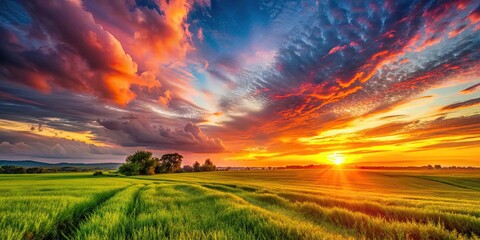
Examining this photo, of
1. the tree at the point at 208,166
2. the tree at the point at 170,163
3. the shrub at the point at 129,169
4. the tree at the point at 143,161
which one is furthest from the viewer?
the tree at the point at 208,166

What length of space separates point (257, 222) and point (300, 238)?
61.9 inches

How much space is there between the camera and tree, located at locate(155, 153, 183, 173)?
11219 cm

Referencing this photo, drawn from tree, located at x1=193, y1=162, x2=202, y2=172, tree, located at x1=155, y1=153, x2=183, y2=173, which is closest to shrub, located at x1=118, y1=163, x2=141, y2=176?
tree, located at x1=155, y1=153, x2=183, y2=173

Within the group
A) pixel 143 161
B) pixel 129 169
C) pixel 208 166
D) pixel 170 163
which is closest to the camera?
pixel 129 169

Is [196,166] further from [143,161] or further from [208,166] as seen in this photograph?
[143,161]

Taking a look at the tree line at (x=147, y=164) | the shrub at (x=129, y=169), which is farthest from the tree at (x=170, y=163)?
the shrub at (x=129, y=169)

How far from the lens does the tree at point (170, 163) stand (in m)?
112

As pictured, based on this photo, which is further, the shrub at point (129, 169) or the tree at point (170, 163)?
the tree at point (170, 163)

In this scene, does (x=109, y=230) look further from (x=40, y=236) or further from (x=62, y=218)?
(x=62, y=218)

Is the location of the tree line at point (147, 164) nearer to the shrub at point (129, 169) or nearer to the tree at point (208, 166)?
the shrub at point (129, 169)

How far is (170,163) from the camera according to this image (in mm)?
116250

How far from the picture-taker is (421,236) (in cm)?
433

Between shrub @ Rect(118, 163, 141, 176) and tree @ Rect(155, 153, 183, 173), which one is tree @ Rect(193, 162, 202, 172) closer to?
tree @ Rect(155, 153, 183, 173)

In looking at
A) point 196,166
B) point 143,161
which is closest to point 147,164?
point 143,161
